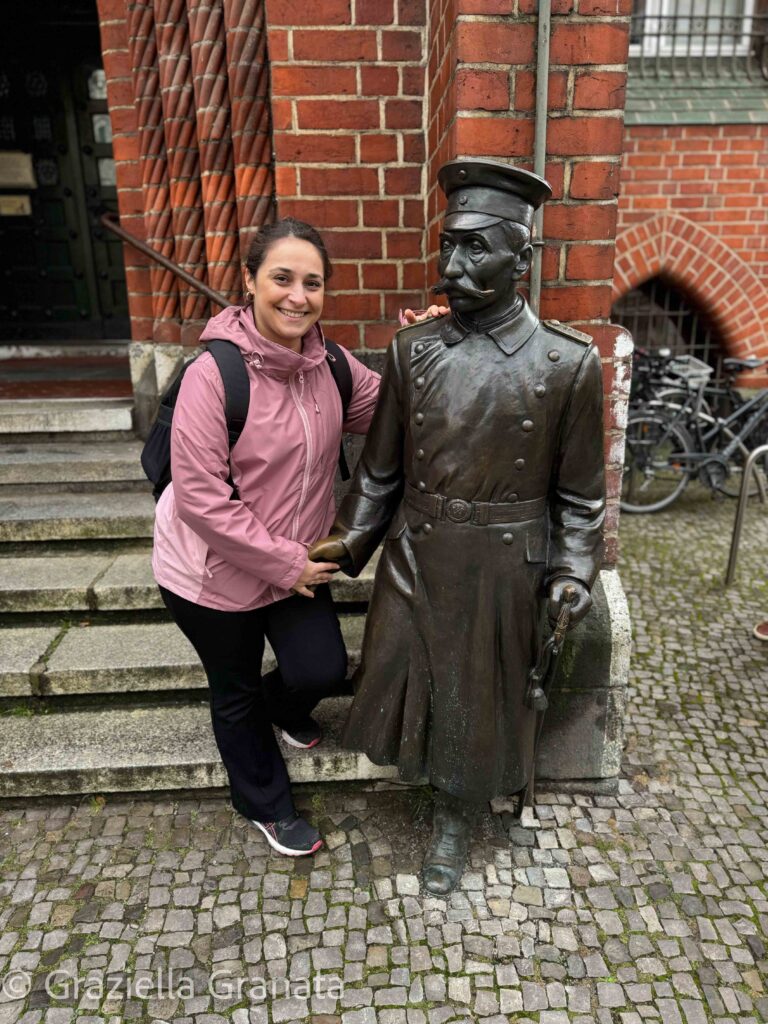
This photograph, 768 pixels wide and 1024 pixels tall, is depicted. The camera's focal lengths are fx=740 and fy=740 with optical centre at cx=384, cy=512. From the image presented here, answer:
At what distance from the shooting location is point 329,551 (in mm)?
2129

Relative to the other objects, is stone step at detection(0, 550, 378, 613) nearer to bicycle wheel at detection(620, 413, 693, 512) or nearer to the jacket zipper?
the jacket zipper

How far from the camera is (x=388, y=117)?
2.88 metres

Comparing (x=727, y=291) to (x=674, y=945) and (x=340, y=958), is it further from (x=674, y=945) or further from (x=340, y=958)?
(x=340, y=958)

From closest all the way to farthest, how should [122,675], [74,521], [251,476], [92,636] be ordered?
[251,476] < [122,675] < [92,636] < [74,521]

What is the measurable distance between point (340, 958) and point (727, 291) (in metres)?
6.21

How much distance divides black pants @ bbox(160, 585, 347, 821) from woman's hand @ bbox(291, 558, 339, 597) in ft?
0.50

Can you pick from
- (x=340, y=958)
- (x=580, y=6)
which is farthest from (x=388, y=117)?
(x=340, y=958)

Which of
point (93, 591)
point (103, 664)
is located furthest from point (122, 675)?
point (93, 591)

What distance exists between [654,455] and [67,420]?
424cm

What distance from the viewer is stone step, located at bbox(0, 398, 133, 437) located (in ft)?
13.5

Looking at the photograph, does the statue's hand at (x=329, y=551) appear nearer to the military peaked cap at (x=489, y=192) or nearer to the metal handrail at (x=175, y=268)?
the military peaked cap at (x=489, y=192)

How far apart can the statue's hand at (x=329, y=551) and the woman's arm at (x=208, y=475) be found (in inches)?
5.9

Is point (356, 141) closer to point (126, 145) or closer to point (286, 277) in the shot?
point (286, 277)

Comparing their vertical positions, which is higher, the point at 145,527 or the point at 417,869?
the point at 145,527
